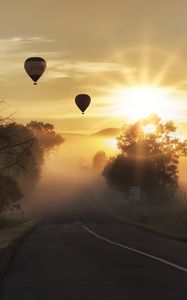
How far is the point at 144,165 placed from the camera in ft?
313

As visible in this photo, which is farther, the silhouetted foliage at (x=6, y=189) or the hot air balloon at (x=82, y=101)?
the hot air balloon at (x=82, y=101)

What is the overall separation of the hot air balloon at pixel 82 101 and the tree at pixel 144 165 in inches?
1625

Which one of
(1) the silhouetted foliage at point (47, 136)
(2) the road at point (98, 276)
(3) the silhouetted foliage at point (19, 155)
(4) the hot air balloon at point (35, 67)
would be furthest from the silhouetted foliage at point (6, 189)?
(1) the silhouetted foliage at point (47, 136)

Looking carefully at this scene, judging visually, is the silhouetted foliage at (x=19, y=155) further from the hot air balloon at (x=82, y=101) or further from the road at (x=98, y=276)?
the road at (x=98, y=276)

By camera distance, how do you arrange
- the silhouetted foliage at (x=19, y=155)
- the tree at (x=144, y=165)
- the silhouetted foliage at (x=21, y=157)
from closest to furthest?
the silhouetted foliage at (x=19, y=155), the silhouetted foliage at (x=21, y=157), the tree at (x=144, y=165)

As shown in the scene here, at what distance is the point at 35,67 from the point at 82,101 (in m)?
8.32

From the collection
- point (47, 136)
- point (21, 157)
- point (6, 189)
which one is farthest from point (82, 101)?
point (47, 136)

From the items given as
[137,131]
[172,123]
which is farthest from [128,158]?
[172,123]

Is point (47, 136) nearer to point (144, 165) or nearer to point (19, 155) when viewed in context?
point (144, 165)

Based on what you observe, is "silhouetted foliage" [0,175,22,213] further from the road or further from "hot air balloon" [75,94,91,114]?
the road

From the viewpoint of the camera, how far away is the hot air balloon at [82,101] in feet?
177

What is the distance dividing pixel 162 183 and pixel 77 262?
79.9 meters

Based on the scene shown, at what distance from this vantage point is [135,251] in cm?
2130

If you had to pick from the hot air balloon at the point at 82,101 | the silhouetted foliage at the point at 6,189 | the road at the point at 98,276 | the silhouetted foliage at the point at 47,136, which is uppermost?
the silhouetted foliage at the point at 47,136
